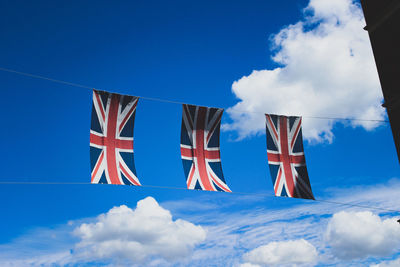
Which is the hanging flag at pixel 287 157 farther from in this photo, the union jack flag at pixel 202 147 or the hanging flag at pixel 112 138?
the hanging flag at pixel 112 138

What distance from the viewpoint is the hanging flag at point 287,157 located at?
15094 millimetres

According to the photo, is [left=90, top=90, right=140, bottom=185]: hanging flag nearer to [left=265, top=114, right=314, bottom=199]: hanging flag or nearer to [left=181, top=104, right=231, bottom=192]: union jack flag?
[left=181, top=104, right=231, bottom=192]: union jack flag

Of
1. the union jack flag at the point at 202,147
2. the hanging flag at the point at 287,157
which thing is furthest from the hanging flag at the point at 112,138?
the hanging flag at the point at 287,157

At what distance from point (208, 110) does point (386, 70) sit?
6.57 metres

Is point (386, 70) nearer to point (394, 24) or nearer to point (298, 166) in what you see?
point (394, 24)

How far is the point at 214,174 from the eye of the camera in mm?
14320

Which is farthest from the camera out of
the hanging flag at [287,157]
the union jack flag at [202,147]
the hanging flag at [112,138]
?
the hanging flag at [287,157]

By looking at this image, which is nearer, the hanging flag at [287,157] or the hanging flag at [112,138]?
the hanging flag at [112,138]

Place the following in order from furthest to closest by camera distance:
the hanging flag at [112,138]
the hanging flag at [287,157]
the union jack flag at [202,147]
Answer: the hanging flag at [287,157], the union jack flag at [202,147], the hanging flag at [112,138]

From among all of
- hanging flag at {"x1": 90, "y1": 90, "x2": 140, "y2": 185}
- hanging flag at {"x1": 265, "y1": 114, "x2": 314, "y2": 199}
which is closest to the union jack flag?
hanging flag at {"x1": 90, "y1": 90, "x2": 140, "y2": 185}

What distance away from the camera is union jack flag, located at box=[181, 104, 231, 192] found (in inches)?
550

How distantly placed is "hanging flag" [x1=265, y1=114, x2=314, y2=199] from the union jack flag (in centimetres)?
230

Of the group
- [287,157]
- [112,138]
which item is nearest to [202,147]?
[112,138]

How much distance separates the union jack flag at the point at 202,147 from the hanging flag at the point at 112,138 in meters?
2.15
